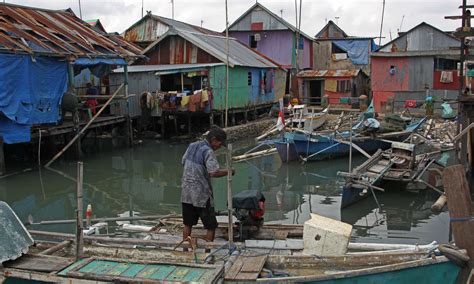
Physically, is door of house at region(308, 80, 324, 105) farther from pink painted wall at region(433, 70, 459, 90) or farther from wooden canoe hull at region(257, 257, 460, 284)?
wooden canoe hull at region(257, 257, 460, 284)

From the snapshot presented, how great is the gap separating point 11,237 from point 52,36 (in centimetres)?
1249

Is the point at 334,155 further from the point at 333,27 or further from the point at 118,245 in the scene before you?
→ the point at 333,27

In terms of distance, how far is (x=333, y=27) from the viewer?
42812 millimetres

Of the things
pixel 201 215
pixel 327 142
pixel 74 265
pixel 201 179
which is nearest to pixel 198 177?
pixel 201 179

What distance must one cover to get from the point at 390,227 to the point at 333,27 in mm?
34801

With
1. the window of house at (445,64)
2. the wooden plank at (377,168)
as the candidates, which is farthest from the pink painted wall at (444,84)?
the wooden plank at (377,168)

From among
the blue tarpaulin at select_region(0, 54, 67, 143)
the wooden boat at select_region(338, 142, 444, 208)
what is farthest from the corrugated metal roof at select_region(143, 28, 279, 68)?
the wooden boat at select_region(338, 142, 444, 208)

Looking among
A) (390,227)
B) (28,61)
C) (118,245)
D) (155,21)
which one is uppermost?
(155,21)

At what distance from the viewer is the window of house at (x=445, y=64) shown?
1003 inches

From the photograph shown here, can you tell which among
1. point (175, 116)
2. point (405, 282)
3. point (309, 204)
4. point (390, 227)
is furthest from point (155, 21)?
point (405, 282)

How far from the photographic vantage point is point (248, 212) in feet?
21.5

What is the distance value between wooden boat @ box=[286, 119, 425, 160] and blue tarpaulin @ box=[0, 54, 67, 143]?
7.82 metres

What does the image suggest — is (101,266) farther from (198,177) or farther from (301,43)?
(301,43)

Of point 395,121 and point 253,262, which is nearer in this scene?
point 253,262
